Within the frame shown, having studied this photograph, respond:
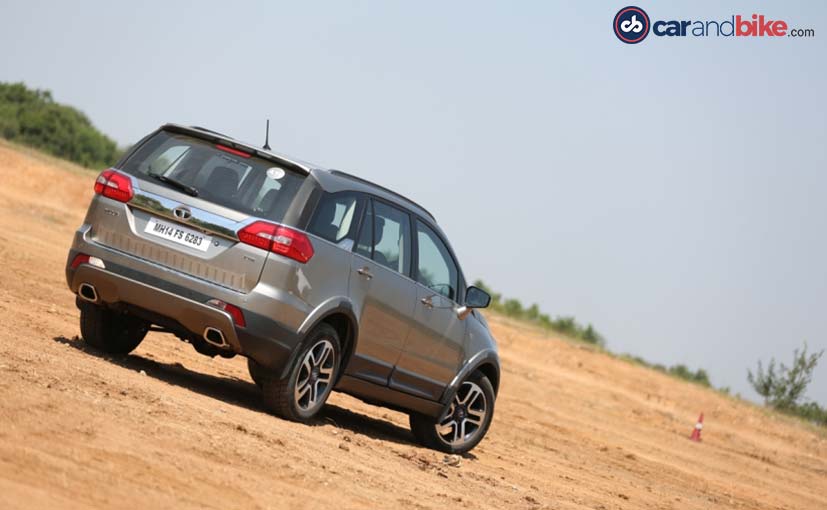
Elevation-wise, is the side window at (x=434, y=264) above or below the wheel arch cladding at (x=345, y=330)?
above

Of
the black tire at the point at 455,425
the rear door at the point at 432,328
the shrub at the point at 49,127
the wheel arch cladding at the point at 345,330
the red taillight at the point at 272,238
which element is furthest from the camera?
the shrub at the point at 49,127

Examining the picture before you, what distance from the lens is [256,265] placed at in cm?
963

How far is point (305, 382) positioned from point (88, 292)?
1.69m

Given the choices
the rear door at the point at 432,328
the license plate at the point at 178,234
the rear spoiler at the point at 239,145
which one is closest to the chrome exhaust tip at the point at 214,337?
the license plate at the point at 178,234

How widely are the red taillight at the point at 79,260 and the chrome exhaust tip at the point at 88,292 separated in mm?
148

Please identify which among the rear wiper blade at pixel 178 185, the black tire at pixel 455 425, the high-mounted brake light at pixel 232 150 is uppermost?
the high-mounted brake light at pixel 232 150

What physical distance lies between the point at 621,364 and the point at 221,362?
27.3m

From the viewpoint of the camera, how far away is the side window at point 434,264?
11.6 metres

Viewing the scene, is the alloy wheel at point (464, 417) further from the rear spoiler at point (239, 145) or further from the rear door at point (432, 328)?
the rear spoiler at point (239, 145)

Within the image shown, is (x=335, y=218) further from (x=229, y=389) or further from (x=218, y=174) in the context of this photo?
(x=229, y=389)

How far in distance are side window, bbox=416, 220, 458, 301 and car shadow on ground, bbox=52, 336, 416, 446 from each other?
1.35 metres

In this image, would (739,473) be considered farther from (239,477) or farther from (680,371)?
(680,371)

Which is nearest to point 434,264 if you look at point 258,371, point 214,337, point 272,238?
point 258,371

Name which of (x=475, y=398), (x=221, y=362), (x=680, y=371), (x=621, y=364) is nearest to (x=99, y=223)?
(x=475, y=398)
